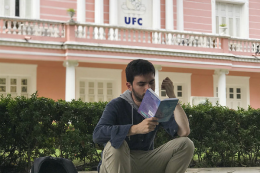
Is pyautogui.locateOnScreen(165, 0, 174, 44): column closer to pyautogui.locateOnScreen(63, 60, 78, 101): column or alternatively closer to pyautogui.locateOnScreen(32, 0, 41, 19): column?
pyautogui.locateOnScreen(63, 60, 78, 101): column

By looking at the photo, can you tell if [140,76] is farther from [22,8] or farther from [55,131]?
[22,8]

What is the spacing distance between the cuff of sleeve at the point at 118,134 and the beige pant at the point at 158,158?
0.05 meters

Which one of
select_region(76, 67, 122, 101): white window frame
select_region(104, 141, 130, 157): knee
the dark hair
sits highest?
select_region(76, 67, 122, 101): white window frame

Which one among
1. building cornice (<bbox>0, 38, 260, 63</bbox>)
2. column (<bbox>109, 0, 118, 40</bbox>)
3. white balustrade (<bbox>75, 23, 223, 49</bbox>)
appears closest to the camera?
building cornice (<bbox>0, 38, 260, 63</bbox>)

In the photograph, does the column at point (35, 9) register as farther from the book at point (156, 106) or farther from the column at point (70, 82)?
the book at point (156, 106)

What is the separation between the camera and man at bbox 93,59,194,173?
2.76m

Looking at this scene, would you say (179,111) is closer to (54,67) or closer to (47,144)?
(47,144)

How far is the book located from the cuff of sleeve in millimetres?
188

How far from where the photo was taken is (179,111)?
3145 mm

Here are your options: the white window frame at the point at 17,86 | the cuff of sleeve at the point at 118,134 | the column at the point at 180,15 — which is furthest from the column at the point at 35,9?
the cuff of sleeve at the point at 118,134

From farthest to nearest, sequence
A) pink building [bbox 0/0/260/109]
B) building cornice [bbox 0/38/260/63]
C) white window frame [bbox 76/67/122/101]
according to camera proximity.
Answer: white window frame [bbox 76/67/122/101] < pink building [bbox 0/0/260/109] < building cornice [bbox 0/38/260/63]

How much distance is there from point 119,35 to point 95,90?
2670 millimetres

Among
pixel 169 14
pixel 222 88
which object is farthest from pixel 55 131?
pixel 169 14

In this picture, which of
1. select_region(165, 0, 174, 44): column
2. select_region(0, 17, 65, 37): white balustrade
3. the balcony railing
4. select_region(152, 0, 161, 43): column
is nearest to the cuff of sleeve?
the balcony railing
